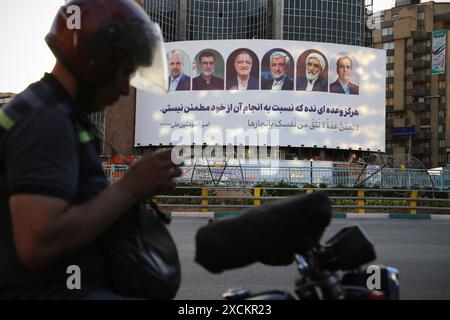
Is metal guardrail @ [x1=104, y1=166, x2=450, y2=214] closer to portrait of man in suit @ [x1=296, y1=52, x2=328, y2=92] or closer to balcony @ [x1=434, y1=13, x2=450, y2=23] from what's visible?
portrait of man in suit @ [x1=296, y1=52, x2=328, y2=92]

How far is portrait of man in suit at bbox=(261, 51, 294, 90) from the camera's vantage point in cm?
5706

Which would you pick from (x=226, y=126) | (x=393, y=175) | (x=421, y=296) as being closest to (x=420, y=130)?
(x=226, y=126)

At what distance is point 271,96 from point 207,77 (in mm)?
A: 7172

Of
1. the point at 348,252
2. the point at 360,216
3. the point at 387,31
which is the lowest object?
the point at 360,216

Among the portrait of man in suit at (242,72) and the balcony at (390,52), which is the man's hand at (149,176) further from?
the balcony at (390,52)

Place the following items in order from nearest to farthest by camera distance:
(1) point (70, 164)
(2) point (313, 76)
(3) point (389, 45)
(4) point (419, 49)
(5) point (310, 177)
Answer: (1) point (70, 164)
(5) point (310, 177)
(2) point (313, 76)
(4) point (419, 49)
(3) point (389, 45)

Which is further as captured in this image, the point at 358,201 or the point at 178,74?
the point at 178,74

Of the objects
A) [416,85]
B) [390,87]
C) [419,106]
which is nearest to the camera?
[419,106]

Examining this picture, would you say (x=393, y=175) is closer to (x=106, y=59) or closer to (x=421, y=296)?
(x=421, y=296)

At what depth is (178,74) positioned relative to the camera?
5888 centimetres

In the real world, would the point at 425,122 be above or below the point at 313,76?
below

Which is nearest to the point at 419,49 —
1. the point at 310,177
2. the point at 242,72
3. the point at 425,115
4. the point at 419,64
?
the point at 419,64

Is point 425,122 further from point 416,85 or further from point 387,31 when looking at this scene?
point 387,31

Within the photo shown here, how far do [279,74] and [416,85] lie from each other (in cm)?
3665
